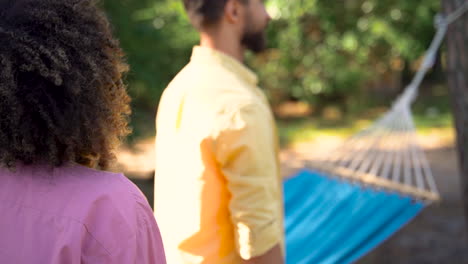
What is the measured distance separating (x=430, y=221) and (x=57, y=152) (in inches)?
187

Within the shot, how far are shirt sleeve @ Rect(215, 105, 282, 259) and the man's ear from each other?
0.33 meters

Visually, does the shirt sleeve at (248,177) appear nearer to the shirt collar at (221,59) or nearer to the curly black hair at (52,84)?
the shirt collar at (221,59)

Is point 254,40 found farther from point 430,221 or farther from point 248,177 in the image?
point 430,221

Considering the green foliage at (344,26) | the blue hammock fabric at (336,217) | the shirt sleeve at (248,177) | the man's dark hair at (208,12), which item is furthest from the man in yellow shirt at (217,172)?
the green foliage at (344,26)

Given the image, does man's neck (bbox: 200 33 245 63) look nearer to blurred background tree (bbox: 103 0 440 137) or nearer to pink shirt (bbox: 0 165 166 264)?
pink shirt (bbox: 0 165 166 264)

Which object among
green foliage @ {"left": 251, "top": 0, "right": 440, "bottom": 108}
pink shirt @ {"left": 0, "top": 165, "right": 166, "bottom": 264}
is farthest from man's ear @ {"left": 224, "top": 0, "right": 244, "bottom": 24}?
green foliage @ {"left": 251, "top": 0, "right": 440, "bottom": 108}

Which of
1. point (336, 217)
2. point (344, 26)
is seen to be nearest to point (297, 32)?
point (344, 26)

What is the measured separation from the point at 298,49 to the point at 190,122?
364 cm

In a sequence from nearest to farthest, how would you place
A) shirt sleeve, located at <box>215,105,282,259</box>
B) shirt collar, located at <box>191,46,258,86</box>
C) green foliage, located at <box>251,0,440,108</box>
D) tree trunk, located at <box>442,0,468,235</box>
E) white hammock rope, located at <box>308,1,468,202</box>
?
shirt sleeve, located at <box>215,105,282,259</box> → shirt collar, located at <box>191,46,258,86</box> → tree trunk, located at <box>442,0,468,235</box> → white hammock rope, located at <box>308,1,468,202</box> → green foliage, located at <box>251,0,440,108</box>

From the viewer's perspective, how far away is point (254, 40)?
1610 millimetres

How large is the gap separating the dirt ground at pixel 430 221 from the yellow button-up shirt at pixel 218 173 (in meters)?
1.40

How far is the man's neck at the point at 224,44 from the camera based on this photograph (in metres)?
1.52

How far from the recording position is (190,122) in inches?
52.9

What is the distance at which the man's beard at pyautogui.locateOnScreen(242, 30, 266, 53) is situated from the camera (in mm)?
1581
